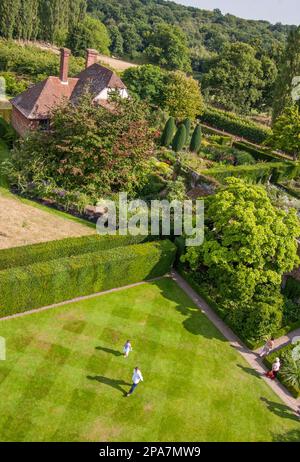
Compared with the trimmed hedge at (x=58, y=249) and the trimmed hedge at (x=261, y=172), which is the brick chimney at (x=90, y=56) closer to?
the trimmed hedge at (x=261, y=172)

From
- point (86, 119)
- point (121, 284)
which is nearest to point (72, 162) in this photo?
point (86, 119)

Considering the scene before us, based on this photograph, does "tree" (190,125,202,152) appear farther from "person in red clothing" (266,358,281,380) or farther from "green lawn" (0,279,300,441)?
"person in red clothing" (266,358,281,380)

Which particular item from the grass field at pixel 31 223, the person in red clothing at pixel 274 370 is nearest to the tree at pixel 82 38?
the grass field at pixel 31 223

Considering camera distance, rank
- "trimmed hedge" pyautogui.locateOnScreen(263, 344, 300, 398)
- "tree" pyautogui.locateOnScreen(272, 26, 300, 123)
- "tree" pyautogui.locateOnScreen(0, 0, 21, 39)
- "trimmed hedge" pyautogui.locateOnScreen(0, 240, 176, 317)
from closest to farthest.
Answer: "trimmed hedge" pyautogui.locateOnScreen(263, 344, 300, 398) < "trimmed hedge" pyautogui.locateOnScreen(0, 240, 176, 317) < "tree" pyautogui.locateOnScreen(272, 26, 300, 123) < "tree" pyautogui.locateOnScreen(0, 0, 21, 39)

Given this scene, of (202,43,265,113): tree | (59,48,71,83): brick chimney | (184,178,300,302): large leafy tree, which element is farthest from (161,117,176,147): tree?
(202,43,265,113): tree

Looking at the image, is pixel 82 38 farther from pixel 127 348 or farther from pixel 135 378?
pixel 135 378

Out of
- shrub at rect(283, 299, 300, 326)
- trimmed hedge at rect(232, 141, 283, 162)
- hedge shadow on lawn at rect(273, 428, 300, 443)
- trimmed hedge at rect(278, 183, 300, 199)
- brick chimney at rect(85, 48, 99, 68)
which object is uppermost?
brick chimney at rect(85, 48, 99, 68)

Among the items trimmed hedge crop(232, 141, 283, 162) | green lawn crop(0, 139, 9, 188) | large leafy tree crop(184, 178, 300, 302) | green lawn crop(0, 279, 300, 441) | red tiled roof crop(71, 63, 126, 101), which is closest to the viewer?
green lawn crop(0, 279, 300, 441)
